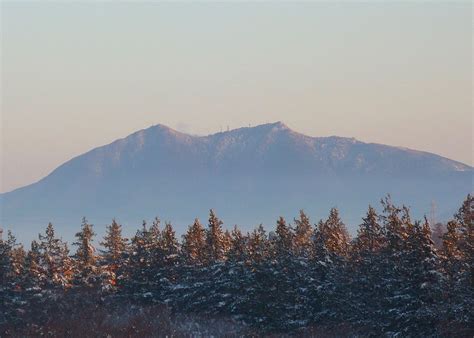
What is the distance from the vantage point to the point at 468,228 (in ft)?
148

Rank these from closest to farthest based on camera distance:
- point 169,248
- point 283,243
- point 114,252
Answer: point 283,243 → point 169,248 → point 114,252

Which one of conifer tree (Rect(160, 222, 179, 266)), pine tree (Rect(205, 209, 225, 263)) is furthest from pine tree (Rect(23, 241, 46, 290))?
pine tree (Rect(205, 209, 225, 263))

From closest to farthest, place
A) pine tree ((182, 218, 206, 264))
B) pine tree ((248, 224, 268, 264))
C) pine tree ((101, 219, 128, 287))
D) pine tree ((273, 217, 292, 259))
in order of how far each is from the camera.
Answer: pine tree ((273, 217, 292, 259))
pine tree ((248, 224, 268, 264))
pine tree ((182, 218, 206, 264))
pine tree ((101, 219, 128, 287))

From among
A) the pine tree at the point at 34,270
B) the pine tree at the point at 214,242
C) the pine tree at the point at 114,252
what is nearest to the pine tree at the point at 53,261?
the pine tree at the point at 34,270

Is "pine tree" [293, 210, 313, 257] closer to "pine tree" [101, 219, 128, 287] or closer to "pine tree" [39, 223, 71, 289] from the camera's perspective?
"pine tree" [101, 219, 128, 287]

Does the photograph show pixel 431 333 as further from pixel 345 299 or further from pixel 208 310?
pixel 208 310

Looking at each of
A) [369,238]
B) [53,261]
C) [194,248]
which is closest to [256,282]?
[369,238]

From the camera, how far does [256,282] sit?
2293 inches

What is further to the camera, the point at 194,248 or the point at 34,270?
the point at 194,248

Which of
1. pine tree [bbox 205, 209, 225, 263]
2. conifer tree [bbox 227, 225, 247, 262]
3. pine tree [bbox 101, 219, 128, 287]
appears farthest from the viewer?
pine tree [bbox 101, 219, 128, 287]

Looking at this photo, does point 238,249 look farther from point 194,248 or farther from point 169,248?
point 169,248

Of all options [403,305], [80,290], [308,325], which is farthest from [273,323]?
[80,290]

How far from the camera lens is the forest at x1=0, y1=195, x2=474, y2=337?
48094 mm

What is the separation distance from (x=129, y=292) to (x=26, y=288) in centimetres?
737
